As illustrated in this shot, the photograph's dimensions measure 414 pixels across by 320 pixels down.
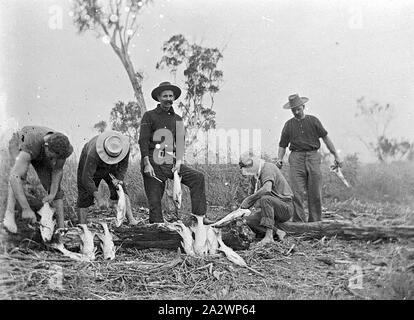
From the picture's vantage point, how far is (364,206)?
607 cm

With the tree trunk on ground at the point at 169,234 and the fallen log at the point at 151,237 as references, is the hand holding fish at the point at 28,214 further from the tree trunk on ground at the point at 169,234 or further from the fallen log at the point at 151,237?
the fallen log at the point at 151,237

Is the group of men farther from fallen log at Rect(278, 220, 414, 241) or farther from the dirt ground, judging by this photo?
the dirt ground

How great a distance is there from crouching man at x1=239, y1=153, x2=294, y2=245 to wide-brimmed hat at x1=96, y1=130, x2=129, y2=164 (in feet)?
3.97

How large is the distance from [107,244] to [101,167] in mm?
789

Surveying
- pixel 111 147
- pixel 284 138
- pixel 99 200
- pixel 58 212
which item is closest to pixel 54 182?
pixel 58 212

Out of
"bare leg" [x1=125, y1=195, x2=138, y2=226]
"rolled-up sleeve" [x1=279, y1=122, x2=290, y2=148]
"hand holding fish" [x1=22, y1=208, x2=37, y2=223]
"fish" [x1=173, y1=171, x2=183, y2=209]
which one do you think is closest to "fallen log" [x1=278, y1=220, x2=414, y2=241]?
"rolled-up sleeve" [x1=279, y1=122, x2=290, y2=148]

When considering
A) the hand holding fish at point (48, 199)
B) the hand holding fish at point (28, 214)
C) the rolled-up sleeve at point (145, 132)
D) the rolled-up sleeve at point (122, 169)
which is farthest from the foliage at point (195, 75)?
the hand holding fish at point (28, 214)

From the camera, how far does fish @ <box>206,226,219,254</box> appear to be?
5.32 m

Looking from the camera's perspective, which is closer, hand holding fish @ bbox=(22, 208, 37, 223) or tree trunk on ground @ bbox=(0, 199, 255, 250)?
hand holding fish @ bbox=(22, 208, 37, 223)

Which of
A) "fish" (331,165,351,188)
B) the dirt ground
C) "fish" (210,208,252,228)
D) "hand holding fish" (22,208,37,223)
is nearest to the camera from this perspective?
the dirt ground

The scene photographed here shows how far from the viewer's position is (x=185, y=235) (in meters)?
5.36

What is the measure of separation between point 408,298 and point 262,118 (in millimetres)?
2224

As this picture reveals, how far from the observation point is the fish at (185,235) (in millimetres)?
5328
